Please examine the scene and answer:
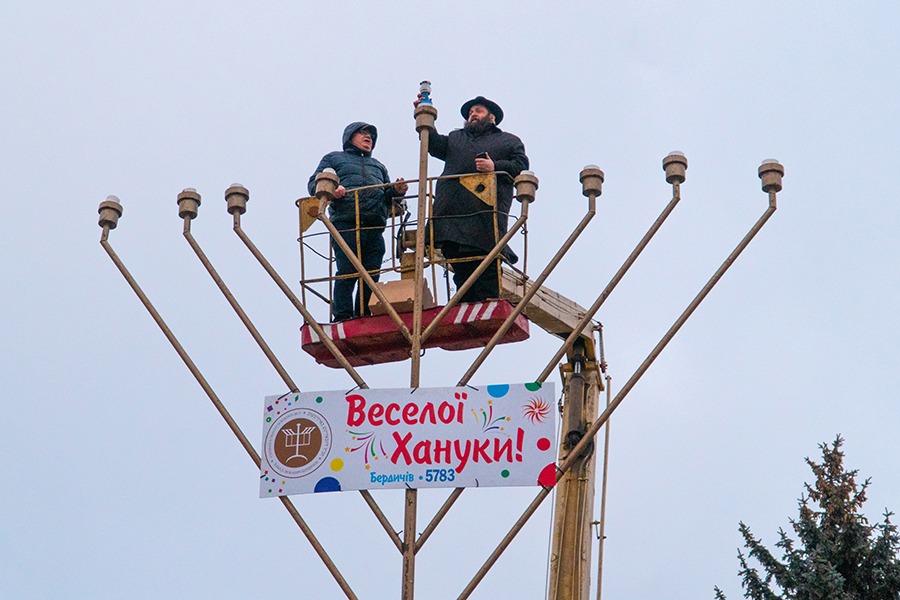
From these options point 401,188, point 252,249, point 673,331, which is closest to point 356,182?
point 401,188

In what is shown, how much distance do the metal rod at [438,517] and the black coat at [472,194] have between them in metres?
2.18

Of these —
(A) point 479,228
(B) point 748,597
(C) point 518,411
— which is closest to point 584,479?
(B) point 748,597

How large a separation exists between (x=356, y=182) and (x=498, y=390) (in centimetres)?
281

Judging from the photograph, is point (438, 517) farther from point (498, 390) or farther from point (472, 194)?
point (472, 194)

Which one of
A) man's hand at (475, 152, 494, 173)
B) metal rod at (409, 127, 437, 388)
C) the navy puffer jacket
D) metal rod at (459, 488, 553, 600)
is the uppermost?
the navy puffer jacket

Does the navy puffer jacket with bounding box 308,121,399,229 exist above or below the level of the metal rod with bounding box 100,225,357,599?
above

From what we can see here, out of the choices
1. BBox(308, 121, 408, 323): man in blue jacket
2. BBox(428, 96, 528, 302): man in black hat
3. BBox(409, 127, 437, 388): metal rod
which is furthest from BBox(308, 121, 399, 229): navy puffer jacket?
BBox(409, 127, 437, 388): metal rod

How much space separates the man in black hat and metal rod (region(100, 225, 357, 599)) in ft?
6.24

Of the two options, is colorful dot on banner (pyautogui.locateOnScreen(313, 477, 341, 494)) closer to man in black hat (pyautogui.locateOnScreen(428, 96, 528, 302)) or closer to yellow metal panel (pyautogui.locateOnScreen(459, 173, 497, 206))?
man in black hat (pyautogui.locateOnScreen(428, 96, 528, 302))

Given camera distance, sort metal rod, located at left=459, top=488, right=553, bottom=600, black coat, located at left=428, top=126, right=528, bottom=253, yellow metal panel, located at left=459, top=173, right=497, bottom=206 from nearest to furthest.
Result: metal rod, located at left=459, top=488, right=553, bottom=600, yellow metal panel, located at left=459, top=173, right=497, bottom=206, black coat, located at left=428, top=126, right=528, bottom=253

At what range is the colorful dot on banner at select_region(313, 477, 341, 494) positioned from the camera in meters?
7.81

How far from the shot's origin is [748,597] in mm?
11195

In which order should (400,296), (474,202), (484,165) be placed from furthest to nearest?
(474,202), (400,296), (484,165)

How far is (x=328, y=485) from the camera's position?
7840mm
